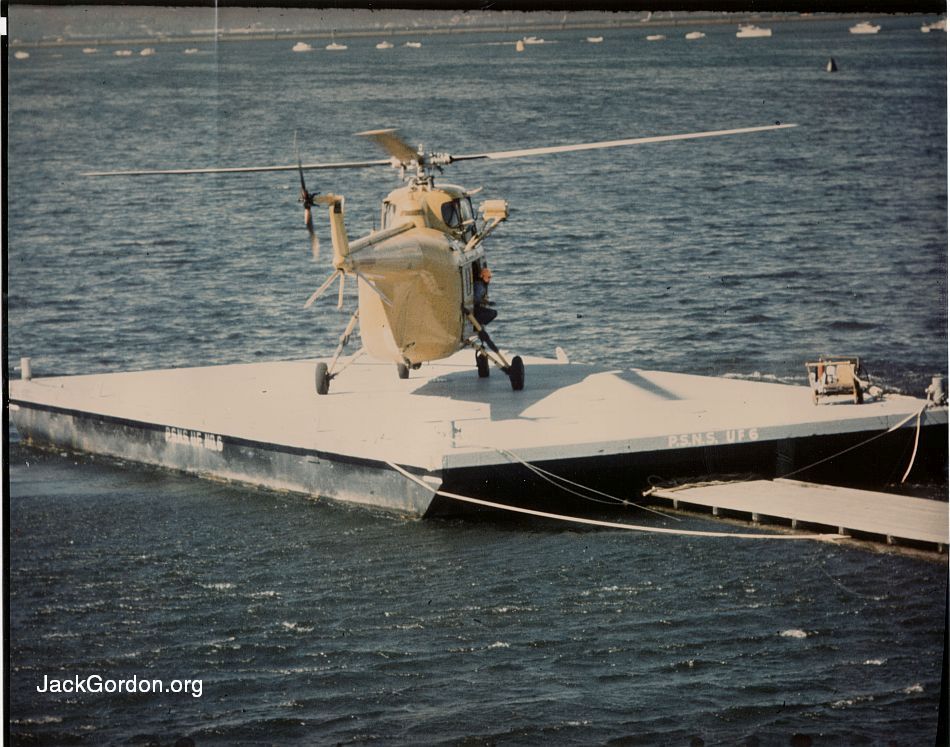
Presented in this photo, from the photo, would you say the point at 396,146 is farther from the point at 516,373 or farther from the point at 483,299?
the point at 516,373

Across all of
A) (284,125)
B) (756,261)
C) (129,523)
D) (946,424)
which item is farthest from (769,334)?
(129,523)

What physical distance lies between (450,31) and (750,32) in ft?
12.9

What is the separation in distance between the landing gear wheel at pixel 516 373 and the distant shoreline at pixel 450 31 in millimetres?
5318

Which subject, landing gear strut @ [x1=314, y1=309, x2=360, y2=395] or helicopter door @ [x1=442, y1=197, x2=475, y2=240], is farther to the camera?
landing gear strut @ [x1=314, y1=309, x2=360, y2=395]

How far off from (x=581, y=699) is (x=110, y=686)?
5468 mm

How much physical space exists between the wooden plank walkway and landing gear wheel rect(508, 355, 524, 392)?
10.6 feet

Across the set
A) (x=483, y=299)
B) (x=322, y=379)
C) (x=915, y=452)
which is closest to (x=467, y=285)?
(x=483, y=299)

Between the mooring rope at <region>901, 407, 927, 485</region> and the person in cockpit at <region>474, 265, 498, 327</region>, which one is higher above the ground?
the person in cockpit at <region>474, 265, 498, 327</region>

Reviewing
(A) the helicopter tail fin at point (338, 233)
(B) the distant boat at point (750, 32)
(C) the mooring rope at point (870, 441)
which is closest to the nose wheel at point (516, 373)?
(C) the mooring rope at point (870, 441)

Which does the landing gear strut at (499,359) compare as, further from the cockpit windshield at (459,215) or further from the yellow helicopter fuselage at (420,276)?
the cockpit windshield at (459,215)

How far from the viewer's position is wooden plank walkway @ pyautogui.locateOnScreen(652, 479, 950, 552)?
2059 cm

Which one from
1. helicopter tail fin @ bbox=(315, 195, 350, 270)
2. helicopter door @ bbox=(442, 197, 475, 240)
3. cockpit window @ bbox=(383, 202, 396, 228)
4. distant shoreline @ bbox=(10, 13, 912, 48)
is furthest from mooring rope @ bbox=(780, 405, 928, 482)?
helicopter tail fin @ bbox=(315, 195, 350, 270)

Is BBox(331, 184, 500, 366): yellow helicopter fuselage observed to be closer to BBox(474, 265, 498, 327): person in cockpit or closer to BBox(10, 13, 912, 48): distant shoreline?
BBox(474, 265, 498, 327): person in cockpit

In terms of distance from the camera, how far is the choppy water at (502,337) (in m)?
18.3
